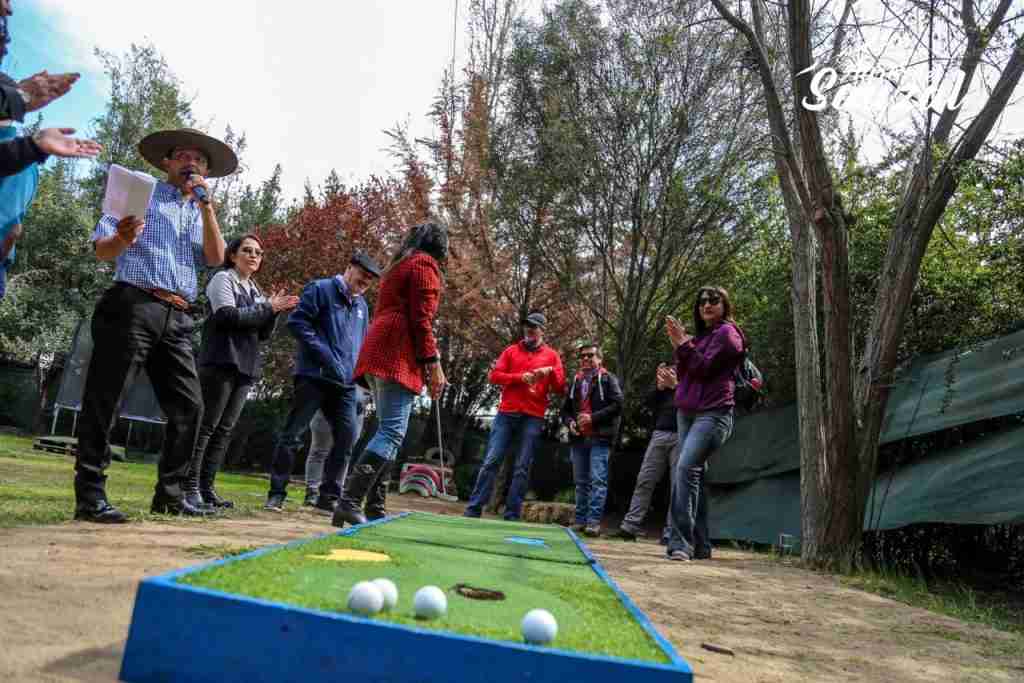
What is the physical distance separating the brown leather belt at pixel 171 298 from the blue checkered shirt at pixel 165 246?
2 cm

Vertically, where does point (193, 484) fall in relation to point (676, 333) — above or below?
below

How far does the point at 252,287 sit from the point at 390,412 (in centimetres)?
138

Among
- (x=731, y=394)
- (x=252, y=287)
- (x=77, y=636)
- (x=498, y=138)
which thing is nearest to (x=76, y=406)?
(x=498, y=138)

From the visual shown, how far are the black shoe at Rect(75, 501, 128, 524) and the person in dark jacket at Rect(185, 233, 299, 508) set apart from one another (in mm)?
910

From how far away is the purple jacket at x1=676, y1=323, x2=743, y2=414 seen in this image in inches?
204

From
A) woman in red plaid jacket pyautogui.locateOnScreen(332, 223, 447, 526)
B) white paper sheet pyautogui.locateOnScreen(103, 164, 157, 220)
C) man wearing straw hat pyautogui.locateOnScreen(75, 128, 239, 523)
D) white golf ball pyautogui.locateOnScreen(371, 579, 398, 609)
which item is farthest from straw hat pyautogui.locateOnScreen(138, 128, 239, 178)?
white golf ball pyautogui.locateOnScreen(371, 579, 398, 609)

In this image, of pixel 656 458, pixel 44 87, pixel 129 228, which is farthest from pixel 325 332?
pixel 656 458

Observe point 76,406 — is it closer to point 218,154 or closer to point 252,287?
point 252,287

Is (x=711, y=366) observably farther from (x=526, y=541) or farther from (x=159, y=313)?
(x=159, y=313)

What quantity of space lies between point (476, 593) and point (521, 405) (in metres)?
4.38

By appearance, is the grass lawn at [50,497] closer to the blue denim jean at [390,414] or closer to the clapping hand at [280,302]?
the blue denim jean at [390,414]

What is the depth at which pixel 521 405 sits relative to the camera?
670cm

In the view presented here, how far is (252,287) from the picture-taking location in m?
5.05

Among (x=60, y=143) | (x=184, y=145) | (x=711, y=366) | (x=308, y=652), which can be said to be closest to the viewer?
(x=308, y=652)
